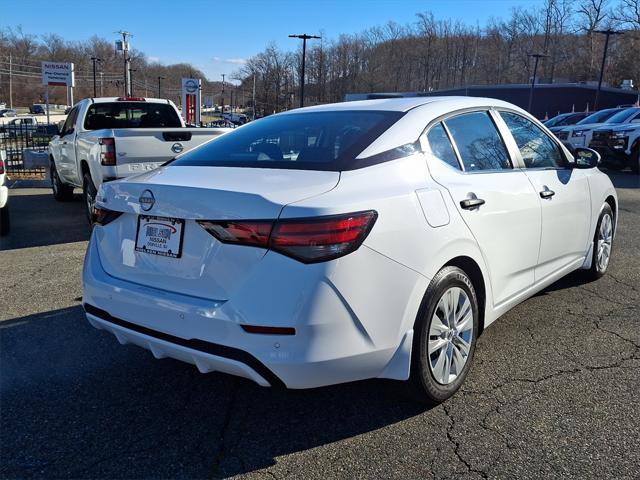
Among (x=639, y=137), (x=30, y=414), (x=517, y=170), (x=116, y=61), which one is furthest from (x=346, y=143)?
(x=116, y=61)

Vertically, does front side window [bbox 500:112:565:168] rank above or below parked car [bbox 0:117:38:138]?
above

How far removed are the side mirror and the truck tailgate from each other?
14.7ft

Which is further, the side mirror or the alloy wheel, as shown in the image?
the side mirror

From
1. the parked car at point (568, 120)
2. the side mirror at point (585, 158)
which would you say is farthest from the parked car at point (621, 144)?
the side mirror at point (585, 158)

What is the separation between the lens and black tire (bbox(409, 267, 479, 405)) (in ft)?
8.92

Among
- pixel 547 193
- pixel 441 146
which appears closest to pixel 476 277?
pixel 441 146

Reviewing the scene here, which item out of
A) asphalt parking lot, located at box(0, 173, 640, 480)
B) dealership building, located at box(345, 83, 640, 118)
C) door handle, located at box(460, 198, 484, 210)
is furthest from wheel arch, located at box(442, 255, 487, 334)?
dealership building, located at box(345, 83, 640, 118)

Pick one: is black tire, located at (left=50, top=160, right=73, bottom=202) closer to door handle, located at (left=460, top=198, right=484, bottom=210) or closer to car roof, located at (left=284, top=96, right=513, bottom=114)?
car roof, located at (left=284, top=96, right=513, bottom=114)

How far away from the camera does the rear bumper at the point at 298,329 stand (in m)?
2.33

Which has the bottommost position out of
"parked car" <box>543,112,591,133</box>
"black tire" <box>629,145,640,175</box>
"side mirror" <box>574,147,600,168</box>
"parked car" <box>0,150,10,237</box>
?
"parked car" <box>0,150,10,237</box>

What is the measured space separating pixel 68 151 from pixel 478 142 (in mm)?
7571

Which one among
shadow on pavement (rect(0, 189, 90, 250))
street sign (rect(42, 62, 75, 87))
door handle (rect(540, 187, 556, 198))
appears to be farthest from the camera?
street sign (rect(42, 62, 75, 87))

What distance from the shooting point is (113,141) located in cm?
700

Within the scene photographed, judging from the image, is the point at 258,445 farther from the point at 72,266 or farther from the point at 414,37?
the point at 414,37
